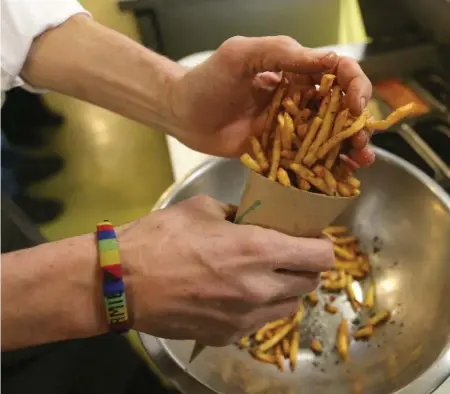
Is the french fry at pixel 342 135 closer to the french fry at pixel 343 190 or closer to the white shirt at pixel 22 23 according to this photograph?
the french fry at pixel 343 190

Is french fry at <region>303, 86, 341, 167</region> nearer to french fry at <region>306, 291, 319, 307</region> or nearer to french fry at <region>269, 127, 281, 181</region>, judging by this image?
french fry at <region>269, 127, 281, 181</region>

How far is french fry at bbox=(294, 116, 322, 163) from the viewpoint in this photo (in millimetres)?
632

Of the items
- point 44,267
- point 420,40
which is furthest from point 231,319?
point 420,40

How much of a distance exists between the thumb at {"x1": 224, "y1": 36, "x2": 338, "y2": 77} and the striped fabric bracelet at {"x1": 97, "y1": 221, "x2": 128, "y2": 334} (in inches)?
11.5

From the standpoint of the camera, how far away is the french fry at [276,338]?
0.83 meters

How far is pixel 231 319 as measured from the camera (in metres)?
0.66

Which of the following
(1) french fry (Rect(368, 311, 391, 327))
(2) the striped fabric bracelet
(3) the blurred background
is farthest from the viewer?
(3) the blurred background

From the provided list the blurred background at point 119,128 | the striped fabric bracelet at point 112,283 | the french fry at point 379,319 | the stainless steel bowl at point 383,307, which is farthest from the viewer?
the blurred background at point 119,128

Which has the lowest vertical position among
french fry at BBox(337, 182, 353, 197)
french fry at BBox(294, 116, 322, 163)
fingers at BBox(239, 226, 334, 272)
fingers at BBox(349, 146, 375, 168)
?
fingers at BBox(239, 226, 334, 272)

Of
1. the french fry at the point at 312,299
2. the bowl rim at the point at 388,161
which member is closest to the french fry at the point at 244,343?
the french fry at the point at 312,299

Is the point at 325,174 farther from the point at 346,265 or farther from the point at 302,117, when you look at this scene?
the point at 346,265

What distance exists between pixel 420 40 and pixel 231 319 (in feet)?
2.91

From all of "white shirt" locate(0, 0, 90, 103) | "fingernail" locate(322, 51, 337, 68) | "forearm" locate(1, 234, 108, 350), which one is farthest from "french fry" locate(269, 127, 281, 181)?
"white shirt" locate(0, 0, 90, 103)

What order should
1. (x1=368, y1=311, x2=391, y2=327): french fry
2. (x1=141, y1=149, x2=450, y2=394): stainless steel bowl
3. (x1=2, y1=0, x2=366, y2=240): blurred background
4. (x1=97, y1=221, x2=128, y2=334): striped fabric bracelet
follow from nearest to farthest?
1. (x1=97, y1=221, x2=128, y2=334): striped fabric bracelet
2. (x1=141, y1=149, x2=450, y2=394): stainless steel bowl
3. (x1=368, y1=311, x2=391, y2=327): french fry
4. (x1=2, y1=0, x2=366, y2=240): blurred background
